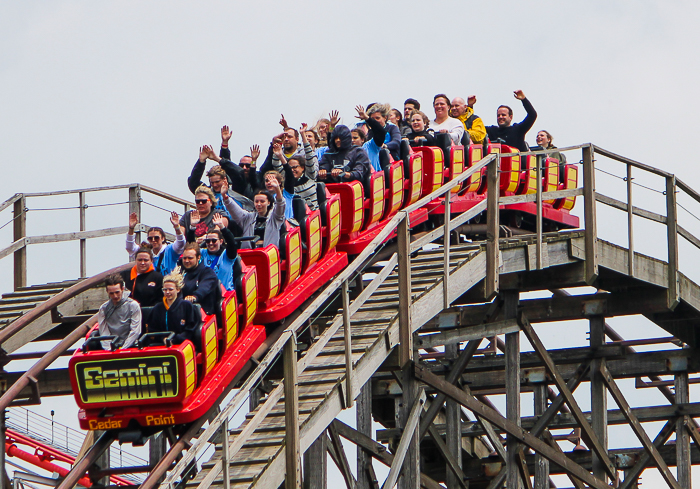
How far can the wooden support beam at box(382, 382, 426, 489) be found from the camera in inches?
Answer: 483

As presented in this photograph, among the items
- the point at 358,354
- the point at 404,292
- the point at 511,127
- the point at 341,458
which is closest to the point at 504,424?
the point at 341,458

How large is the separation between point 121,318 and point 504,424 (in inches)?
192

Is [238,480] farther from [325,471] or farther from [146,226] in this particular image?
[146,226]

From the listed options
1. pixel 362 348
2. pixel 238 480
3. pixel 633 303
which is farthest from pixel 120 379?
pixel 633 303

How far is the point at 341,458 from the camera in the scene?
45.1 ft

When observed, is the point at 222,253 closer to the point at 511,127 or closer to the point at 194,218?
the point at 194,218

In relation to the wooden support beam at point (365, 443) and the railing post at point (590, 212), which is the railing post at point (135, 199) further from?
the railing post at point (590, 212)

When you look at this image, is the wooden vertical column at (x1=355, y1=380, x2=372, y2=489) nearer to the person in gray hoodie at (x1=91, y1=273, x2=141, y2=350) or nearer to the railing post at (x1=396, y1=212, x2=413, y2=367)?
the railing post at (x1=396, y1=212, x2=413, y2=367)

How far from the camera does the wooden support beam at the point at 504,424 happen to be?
13.3 meters

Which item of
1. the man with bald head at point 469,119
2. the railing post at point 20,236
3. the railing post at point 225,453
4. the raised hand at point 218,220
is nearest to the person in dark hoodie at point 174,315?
the raised hand at point 218,220

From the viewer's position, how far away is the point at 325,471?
1309 centimetres

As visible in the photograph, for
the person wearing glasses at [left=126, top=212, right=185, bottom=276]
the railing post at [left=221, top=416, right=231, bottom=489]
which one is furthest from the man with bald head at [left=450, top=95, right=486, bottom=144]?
the railing post at [left=221, top=416, right=231, bottom=489]

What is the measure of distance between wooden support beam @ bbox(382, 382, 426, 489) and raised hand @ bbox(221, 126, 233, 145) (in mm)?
3367

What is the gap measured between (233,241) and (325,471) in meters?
2.87
